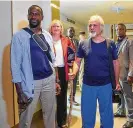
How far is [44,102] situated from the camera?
264cm

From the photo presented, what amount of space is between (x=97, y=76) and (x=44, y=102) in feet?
2.12

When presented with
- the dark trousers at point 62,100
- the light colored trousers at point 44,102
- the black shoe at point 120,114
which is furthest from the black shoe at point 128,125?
the light colored trousers at point 44,102

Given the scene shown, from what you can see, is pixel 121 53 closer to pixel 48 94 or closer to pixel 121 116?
pixel 121 116

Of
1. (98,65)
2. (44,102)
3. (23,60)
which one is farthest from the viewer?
(98,65)

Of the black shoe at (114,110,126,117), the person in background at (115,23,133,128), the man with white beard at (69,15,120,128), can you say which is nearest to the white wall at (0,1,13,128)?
the man with white beard at (69,15,120,128)

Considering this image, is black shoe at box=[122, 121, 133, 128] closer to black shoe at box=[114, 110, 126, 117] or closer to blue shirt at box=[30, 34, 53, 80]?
black shoe at box=[114, 110, 126, 117]

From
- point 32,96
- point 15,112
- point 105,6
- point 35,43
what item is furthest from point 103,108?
point 105,6

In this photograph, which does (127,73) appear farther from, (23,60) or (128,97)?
(23,60)

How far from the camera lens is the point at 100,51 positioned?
2.79 metres

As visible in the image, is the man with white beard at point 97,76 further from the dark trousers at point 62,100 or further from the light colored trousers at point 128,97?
the light colored trousers at point 128,97

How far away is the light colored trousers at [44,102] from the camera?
2.44m

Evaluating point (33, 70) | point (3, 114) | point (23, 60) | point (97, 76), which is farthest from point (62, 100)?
point (23, 60)

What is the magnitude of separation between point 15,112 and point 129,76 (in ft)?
5.42

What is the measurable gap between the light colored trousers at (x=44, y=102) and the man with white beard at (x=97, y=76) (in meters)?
0.41
